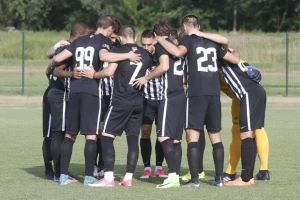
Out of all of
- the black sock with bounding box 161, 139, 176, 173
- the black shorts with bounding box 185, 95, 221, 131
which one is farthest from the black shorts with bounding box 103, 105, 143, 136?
the black shorts with bounding box 185, 95, 221, 131

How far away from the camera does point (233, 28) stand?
57188 millimetres

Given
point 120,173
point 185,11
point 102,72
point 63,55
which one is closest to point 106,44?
point 102,72

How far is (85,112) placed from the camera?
963cm

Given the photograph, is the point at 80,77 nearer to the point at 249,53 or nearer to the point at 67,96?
the point at 67,96

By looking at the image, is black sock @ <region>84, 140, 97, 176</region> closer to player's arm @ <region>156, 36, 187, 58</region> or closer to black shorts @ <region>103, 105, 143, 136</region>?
black shorts @ <region>103, 105, 143, 136</region>

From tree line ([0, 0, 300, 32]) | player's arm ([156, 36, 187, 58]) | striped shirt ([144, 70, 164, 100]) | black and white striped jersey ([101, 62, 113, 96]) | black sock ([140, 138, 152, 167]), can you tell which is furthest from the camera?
tree line ([0, 0, 300, 32])

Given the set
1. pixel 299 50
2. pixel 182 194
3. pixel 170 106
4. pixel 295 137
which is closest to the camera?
pixel 182 194

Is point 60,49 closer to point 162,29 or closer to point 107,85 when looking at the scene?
point 107,85

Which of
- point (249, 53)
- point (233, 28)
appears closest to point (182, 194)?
point (249, 53)

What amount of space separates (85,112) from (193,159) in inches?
55.8

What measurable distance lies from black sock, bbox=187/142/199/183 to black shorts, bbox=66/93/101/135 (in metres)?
1.17

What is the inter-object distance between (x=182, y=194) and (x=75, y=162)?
131 inches

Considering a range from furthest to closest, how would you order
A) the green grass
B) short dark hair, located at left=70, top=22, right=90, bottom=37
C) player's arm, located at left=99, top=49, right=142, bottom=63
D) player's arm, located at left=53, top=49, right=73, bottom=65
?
short dark hair, located at left=70, top=22, right=90, bottom=37 < player's arm, located at left=53, top=49, right=73, bottom=65 < player's arm, located at left=99, top=49, right=142, bottom=63 < the green grass

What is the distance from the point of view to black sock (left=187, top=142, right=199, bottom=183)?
9.51 meters
